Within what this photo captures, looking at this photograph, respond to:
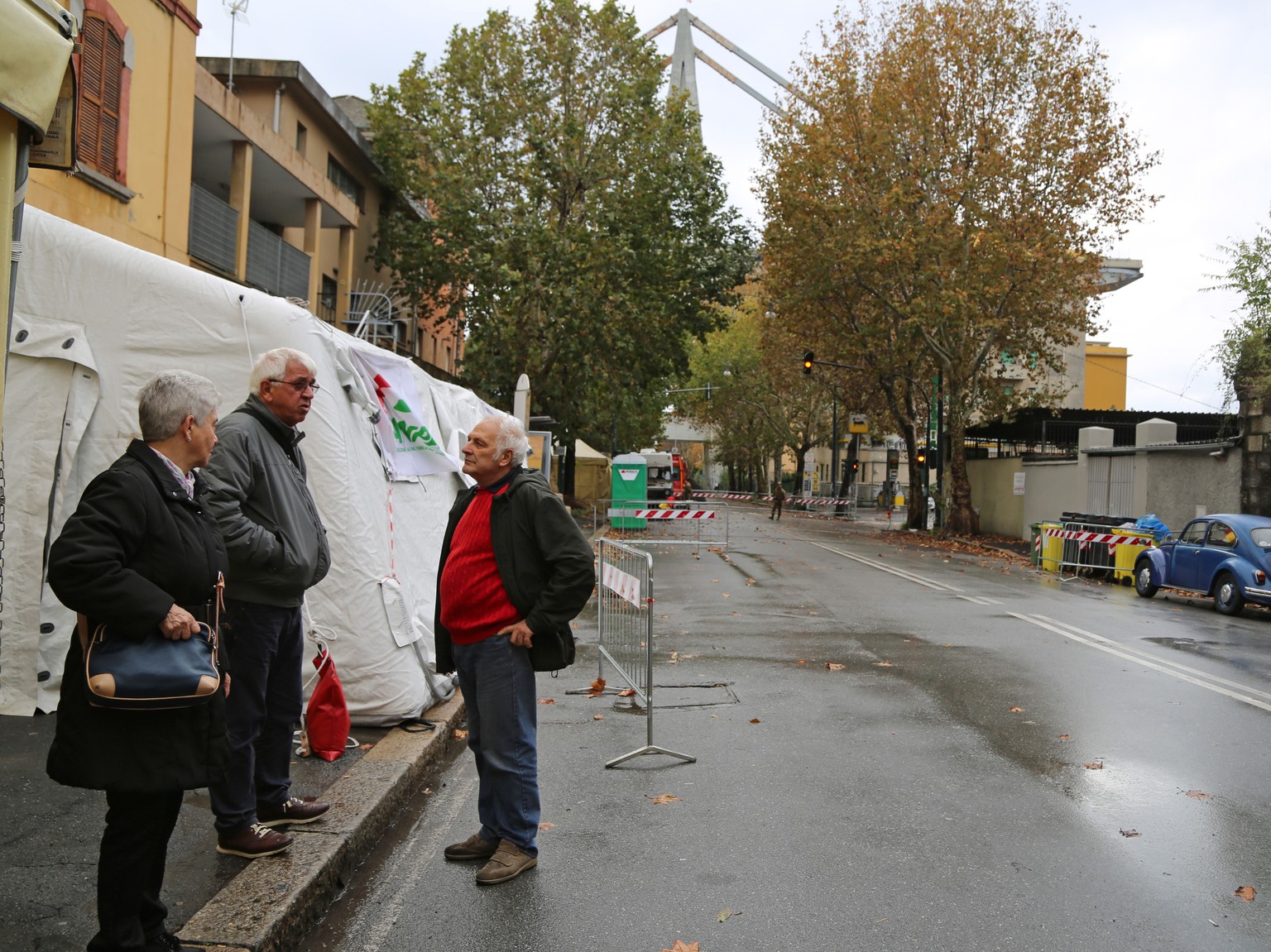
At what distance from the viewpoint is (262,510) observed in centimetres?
459

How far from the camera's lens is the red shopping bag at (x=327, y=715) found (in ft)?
18.9

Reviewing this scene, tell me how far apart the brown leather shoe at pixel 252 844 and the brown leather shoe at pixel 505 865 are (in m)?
0.82

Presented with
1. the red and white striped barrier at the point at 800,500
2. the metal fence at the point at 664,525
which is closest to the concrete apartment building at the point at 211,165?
the metal fence at the point at 664,525

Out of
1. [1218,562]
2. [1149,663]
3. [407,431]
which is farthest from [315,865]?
[1218,562]

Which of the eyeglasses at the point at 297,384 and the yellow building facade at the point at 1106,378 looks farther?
the yellow building facade at the point at 1106,378

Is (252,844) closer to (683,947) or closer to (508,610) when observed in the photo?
(508,610)

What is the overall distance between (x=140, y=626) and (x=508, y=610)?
1731 mm

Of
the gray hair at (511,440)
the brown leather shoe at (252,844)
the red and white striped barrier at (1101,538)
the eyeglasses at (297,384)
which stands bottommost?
the brown leather shoe at (252,844)

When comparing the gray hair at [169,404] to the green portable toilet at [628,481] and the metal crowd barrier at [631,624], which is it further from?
the green portable toilet at [628,481]

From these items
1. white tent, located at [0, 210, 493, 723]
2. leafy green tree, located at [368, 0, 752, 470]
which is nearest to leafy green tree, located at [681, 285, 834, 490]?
leafy green tree, located at [368, 0, 752, 470]

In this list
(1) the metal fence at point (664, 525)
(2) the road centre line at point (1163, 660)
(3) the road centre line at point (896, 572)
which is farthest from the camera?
(1) the metal fence at point (664, 525)

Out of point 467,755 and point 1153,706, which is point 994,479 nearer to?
point 1153,706

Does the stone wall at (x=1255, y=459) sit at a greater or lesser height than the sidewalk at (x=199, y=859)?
greater

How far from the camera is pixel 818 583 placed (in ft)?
58.2
